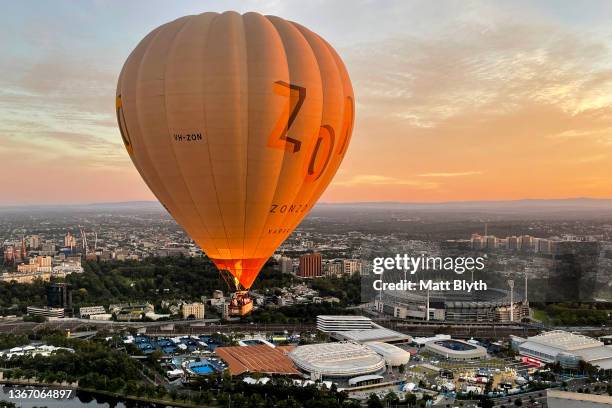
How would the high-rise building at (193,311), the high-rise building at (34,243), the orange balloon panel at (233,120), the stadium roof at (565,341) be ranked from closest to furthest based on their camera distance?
the orange balloon panel at (233,120) → the stadium roof at (565,341) → the high-rise building at (193,311) → the high-rise building at (34,243)

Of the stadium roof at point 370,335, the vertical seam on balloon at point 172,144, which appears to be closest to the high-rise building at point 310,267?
the stadium roof at point 370,335

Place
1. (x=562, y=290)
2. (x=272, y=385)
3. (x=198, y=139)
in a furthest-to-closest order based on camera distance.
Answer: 1. (x=562, y=290)
2. (x=272, y=385)
3. (x=198, y=139)

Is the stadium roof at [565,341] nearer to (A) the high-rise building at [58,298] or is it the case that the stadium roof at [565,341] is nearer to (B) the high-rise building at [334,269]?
(A) the high-rise building at [58,298]

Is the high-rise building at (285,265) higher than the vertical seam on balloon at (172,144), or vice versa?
the vertical seam on balloon at (172,144)

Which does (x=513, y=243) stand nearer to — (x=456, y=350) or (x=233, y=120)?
(x=456, y=350)

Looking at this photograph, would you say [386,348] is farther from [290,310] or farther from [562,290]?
[562,290]

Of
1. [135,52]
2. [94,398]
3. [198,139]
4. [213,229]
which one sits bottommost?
[94,398]

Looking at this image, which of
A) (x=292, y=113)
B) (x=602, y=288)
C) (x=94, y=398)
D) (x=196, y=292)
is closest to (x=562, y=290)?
(x=602, y=288)

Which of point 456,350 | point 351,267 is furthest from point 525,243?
point 456,350
